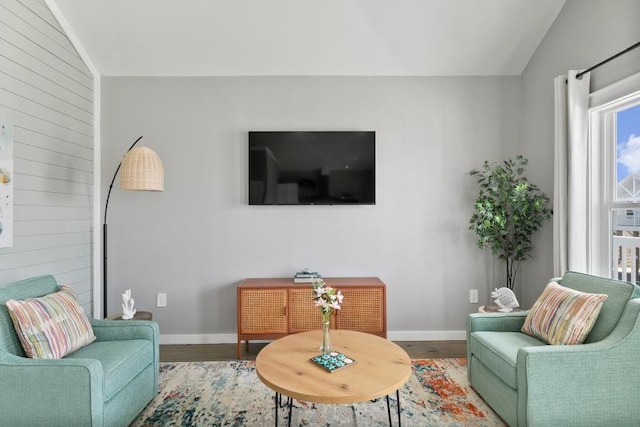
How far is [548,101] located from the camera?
10.1ft

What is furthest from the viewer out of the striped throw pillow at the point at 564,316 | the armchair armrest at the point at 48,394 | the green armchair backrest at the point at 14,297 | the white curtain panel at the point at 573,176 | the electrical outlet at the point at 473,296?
the electrical outlet at the point at 473,296

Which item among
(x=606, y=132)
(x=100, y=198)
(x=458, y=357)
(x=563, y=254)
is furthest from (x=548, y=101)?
(x=100, y=198)

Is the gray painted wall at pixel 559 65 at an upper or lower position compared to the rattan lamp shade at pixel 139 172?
upper

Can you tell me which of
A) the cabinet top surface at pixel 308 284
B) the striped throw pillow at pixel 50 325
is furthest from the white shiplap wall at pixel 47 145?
the cabinet top surface at pixel 308 284

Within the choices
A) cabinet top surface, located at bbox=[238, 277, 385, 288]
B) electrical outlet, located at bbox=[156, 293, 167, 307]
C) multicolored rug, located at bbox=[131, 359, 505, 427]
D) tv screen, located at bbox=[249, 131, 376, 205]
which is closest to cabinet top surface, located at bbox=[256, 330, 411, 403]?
multicolored rug, located at bbox=[131, 359, 505, 427]

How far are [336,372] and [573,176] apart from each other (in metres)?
2.26

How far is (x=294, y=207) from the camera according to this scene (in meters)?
3.42

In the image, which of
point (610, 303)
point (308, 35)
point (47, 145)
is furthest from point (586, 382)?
point (47, 145)

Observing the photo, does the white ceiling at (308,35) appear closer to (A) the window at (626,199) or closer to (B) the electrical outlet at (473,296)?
(A) the window at (626,199)

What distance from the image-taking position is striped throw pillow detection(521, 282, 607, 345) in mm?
1952

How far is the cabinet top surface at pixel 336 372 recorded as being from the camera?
1.58 m

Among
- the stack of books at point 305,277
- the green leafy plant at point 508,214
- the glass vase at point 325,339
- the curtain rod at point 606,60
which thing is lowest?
the glass vase at point 325,339

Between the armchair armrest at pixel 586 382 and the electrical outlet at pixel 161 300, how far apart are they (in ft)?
9.64

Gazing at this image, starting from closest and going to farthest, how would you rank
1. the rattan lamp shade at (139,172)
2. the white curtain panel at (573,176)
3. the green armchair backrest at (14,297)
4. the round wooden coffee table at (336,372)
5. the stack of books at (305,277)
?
the round wooden coffee table at (336,372)
the green armchair backrest at (14,297)
the white curtain panel at (573,176)
the rattan lamp shade at (139,172)
the stack of books at (305,277)
